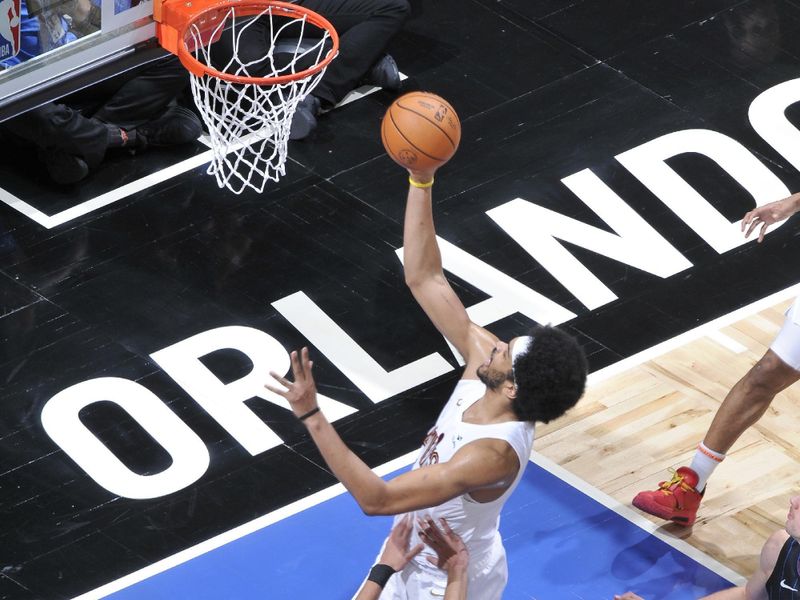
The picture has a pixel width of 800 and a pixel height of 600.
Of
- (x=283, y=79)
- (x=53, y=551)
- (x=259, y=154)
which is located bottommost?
(x=53, y=551)

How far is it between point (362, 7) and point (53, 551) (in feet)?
14.2

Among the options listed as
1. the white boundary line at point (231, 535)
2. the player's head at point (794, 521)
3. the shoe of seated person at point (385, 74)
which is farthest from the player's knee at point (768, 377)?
the shoe of seated person at point (385, 74)

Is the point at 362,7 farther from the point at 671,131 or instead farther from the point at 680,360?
the point at 680,360

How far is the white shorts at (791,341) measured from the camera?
7.10 meters

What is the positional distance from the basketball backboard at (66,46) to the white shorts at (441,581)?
3.60 m

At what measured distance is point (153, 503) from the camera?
7.59 m

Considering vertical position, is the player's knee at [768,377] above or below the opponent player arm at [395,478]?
below

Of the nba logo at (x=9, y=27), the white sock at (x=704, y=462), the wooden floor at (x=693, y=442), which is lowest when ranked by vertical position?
the wooden floor at (x=693, y=442)

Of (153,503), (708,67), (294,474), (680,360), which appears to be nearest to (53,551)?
(153,503)

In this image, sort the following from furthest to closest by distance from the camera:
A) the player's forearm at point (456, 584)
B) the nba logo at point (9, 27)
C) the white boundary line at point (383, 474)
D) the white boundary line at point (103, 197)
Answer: the white boundary line at point (103, 197), the nba logo at point (9, 27), the white boundary line at point (383, 474), the player's forearm at point (456, 584)

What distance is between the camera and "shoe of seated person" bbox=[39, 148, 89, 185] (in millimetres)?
9328

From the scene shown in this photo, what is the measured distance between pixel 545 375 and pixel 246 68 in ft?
15.6

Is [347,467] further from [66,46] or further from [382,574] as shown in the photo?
[66,46]

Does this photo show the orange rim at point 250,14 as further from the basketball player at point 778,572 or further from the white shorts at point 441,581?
the basketball player at point 778,572
